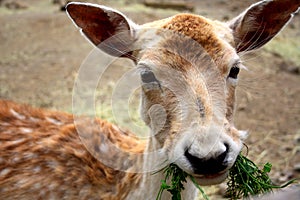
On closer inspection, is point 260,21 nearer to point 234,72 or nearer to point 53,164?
point 234,72

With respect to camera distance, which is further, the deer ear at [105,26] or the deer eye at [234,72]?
the deer ear at [105,26]

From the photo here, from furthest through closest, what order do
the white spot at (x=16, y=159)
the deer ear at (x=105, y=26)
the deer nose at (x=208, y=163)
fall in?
the white spot at (x=16, y=159)
the deer ear at (x=105, y=26)
the deer nose at (x=208, y=163)

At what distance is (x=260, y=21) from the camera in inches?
146

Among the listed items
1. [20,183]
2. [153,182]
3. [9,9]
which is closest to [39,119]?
[20,183]

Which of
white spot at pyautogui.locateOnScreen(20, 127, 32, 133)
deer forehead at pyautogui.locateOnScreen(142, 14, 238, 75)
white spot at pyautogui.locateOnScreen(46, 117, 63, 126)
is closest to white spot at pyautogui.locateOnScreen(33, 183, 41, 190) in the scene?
white spot at pyautogui.locateOnScreen(20, 127, 32, 133)

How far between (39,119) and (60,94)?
3.64 metres

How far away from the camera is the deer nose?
271 cm

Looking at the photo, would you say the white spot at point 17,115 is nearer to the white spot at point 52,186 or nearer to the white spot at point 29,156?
the white spot at point 29,156

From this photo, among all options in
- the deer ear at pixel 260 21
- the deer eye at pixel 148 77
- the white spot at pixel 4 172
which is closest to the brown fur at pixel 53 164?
the white spot at pixel 4 172

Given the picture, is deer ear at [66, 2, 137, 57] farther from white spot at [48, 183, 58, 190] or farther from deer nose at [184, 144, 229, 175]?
deer nose at [184, 144, 229, 175]

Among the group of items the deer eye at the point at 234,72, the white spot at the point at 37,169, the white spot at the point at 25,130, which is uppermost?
the deer eye at the point at 234,72

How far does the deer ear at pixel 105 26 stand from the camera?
358cm

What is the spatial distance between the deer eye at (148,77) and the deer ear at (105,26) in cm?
39

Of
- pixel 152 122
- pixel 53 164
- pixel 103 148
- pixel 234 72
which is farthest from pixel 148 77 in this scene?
pixel 53 164
